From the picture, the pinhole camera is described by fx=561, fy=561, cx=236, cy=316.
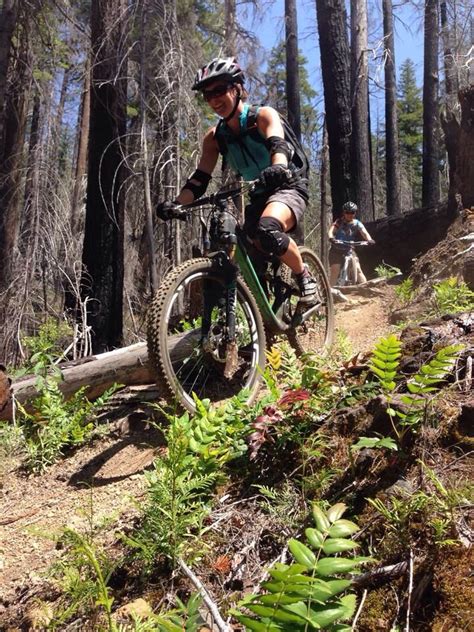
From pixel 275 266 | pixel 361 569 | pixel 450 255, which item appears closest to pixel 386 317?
pixel 450 255

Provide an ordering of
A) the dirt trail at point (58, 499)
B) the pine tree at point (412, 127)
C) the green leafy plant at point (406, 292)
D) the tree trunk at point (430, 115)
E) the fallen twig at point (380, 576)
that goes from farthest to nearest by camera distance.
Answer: the pine tree at point (412, 127), the tree trunk at point (430, 115), the green leafy plant at point (406, 292), the dirt trail at point (58, 499), the fallen twig at point (380, 576)

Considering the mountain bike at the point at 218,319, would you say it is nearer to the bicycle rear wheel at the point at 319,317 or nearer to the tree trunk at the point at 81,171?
the bicycle rear wheel at the point at 319,317

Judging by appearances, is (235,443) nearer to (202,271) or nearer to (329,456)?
(329,456)

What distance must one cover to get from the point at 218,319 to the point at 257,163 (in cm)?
133

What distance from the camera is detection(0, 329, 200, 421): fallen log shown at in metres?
4.43

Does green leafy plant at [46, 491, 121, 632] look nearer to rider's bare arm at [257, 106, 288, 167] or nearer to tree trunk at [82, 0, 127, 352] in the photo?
rider's bare arm at [257, 106, 288, 167]

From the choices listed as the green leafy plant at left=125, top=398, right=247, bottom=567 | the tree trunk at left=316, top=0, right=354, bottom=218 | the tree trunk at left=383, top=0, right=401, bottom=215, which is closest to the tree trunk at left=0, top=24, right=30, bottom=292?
the green leafy plant at left=125, top=398, right=247, bottom=567

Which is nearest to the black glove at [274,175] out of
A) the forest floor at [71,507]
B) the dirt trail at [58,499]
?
the forest floor at [71,507]

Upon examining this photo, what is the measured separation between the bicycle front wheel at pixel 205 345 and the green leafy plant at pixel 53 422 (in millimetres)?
654

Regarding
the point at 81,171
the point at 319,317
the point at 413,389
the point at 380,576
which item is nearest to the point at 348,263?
the point at 319,317

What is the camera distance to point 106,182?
7.51 metres

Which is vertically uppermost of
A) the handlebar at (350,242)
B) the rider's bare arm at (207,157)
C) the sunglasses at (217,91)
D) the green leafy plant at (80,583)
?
the sunglasses at (217,91)

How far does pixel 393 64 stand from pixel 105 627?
25.0 meters

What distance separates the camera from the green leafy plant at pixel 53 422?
3928mm
